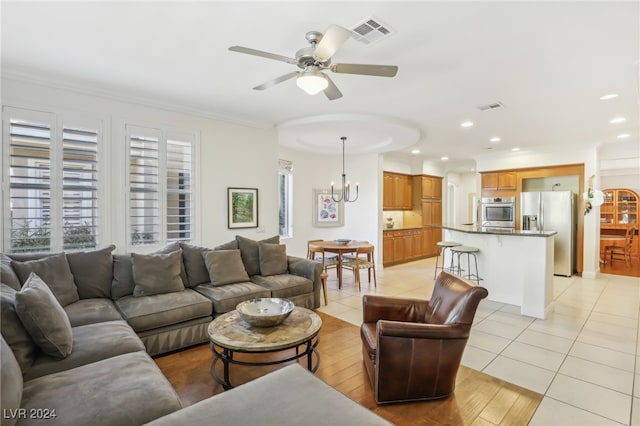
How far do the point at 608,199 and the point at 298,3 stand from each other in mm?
10667

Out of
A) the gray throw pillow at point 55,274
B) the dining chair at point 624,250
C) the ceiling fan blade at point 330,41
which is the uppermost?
the ceiling fan blade at point 330,41

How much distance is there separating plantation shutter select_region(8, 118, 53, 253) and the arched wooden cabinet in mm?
11565

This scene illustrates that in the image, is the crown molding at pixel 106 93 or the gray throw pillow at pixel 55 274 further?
the crown molding at pixel 106 93

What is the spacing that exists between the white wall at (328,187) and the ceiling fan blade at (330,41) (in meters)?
4.39

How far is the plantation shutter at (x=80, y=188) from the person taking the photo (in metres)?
3.51

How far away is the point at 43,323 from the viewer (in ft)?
6.32

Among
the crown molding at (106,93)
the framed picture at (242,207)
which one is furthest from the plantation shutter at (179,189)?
the framed picture at (242,207)

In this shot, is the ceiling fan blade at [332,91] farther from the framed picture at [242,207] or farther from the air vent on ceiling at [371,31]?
the framed picture at [242,207]

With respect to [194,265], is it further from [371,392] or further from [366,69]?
[366,69]

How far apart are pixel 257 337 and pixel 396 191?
6409 mm

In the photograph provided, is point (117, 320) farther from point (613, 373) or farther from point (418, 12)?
point (613, 373)

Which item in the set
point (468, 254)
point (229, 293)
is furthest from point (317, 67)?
point (468, 254)

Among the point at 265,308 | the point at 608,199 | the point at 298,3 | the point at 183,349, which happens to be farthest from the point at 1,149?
the point at 608,199

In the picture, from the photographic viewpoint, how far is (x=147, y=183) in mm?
4016
